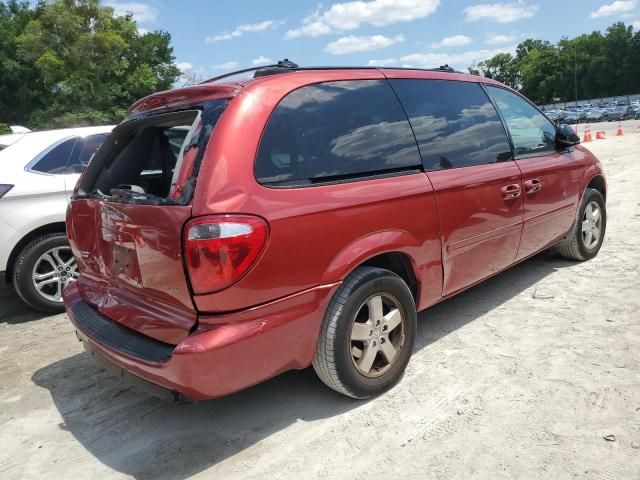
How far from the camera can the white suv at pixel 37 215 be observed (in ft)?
15.7

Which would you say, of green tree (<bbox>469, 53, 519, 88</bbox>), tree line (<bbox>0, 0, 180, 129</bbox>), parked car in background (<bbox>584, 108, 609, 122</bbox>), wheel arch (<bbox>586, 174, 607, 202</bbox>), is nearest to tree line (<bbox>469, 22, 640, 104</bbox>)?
green tree (<bbox>469, 53, 519, 88</bbox>)

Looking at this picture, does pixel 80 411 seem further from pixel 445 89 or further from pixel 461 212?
pixel 445 89

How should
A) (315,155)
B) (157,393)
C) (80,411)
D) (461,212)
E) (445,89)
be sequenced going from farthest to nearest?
1. (445,89)
2. (461,212)
3. (80,411)
4. (315,155)
5. (157,393)

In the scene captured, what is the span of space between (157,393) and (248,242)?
0.88m

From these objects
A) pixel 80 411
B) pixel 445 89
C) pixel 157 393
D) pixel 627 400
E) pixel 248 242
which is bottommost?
pixel 627 400

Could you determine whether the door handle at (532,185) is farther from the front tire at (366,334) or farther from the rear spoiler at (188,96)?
the rear spoiler at (188,96)

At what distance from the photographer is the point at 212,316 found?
2.36 m

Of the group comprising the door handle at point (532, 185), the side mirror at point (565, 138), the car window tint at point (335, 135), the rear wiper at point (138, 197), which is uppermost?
the car window tint at point (335, 135)

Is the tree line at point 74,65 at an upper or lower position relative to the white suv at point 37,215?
upper

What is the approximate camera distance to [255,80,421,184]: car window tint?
2.57 meters

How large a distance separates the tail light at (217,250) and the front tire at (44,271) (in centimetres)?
330

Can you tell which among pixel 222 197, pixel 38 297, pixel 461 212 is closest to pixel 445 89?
pixel 461 212

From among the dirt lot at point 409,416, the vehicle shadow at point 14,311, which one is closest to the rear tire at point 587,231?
the dirt lot at point 409,416

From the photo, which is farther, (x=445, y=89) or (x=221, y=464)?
(x=445, y=89)
